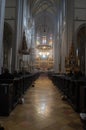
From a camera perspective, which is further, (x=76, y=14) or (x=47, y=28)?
(x=47, y=28)

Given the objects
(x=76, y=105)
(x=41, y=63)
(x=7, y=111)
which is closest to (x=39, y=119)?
(x=7, y=111)

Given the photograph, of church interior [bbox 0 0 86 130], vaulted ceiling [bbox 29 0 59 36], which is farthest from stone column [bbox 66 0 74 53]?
vaulted ceiling [bbox 29 0 59 36]

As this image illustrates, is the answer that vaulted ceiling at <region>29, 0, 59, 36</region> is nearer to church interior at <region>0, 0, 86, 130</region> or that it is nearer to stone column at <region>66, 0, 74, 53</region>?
church interior at <region>0, 0, 86, 130</region>

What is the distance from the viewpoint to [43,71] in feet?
150

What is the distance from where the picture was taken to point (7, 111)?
539cm

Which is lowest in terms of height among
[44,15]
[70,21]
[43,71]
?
[43,71]

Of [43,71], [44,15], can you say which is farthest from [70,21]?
[44,15]

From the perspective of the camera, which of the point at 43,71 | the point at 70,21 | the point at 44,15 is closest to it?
the point at 70,21

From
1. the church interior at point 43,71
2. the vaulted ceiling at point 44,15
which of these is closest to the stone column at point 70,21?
the church interior at point 43,71

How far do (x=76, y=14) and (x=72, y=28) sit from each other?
1456 millimetres

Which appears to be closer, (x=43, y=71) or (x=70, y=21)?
(x=70, y=21)

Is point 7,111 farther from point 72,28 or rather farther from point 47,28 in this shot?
point 47,28

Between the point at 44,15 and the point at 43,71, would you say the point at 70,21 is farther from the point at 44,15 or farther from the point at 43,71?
the point at 44,15

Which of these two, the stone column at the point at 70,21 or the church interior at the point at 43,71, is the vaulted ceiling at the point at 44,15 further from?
the stone column at the point at 70,21
